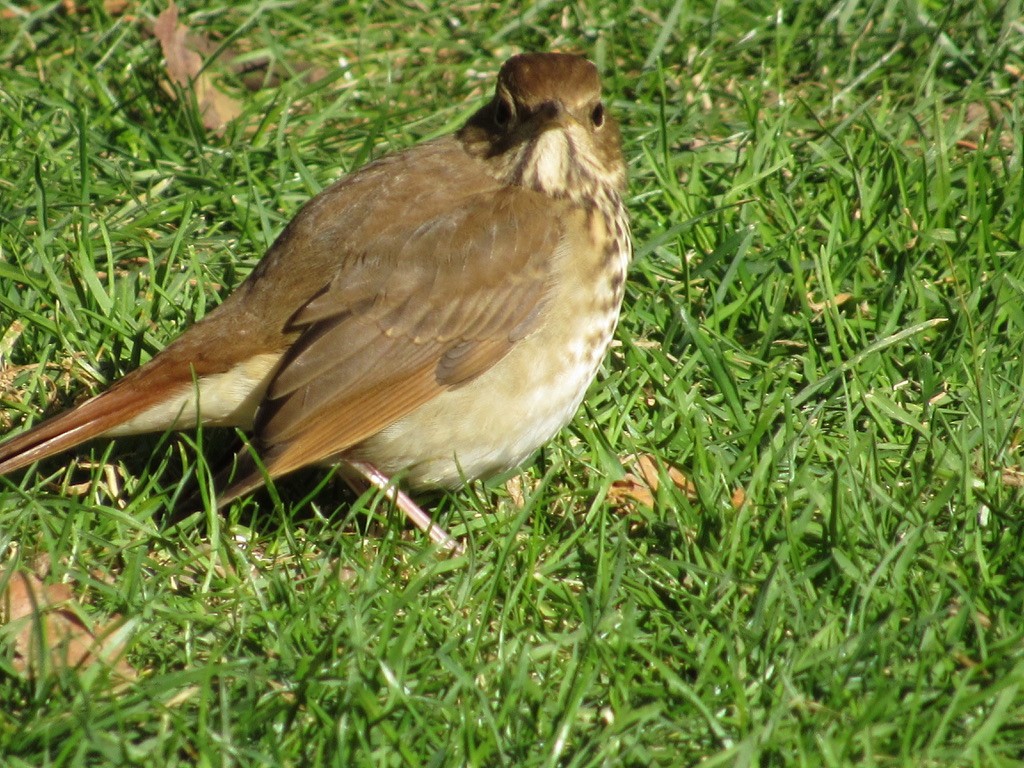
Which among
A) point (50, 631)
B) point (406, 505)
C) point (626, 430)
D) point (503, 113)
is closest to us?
point (50, 631)

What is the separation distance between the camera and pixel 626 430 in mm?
4500

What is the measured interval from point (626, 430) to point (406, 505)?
30.1 inches

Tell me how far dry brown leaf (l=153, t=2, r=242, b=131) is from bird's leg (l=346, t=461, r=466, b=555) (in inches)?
85.4

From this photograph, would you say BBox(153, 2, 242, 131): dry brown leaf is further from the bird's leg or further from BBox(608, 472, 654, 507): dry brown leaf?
BBox(608, 472, 654, 507): dry brown leaf

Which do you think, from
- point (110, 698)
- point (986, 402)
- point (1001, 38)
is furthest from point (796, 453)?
point (1001, 38)

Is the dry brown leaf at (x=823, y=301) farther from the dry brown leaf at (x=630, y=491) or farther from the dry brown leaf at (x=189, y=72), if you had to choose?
the dry brown leaf at (x=189, y=72)

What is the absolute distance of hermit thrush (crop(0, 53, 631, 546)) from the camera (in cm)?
394

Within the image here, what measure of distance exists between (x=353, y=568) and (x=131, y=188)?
2022 millimetres

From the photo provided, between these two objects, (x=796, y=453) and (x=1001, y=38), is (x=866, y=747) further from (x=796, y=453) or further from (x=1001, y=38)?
(x=1001, y=38)

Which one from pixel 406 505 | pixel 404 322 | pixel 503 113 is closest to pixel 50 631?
pixel 406 505

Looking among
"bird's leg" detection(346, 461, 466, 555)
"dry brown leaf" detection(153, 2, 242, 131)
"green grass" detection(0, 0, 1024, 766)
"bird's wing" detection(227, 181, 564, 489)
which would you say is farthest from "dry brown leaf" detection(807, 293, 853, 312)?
"dry brown leaf" detection(153, 2, 242, 131)

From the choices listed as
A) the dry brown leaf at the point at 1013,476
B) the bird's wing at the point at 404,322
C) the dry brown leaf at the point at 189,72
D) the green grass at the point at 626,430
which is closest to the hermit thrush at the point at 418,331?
the bird's wing at the point at 404,322

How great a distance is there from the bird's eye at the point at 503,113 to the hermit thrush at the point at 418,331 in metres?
0.03

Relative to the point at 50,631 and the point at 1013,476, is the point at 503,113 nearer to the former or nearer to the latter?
the point at 1013,476
